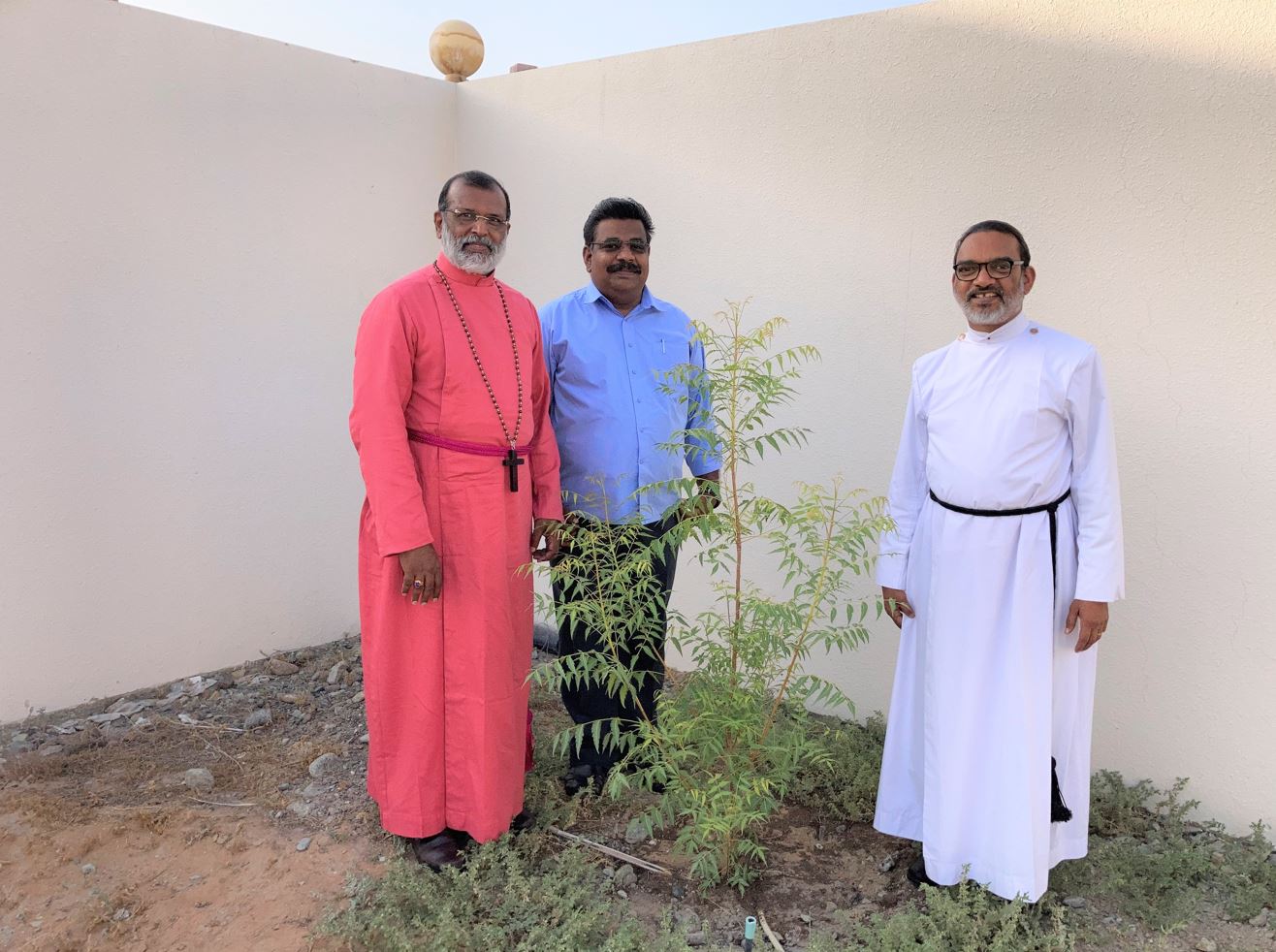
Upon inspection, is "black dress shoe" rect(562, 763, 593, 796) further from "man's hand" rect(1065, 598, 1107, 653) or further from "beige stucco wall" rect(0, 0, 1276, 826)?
"man's hand" rect(1065, 598, 1107, 653)

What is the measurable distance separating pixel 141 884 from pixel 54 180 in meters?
2.57

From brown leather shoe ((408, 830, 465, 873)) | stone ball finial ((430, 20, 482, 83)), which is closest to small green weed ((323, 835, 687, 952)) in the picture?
brown leather shoe ((408, 830, 465, 873))

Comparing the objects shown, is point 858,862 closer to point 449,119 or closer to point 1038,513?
point 1038,513

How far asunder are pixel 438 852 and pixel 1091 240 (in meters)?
2.91

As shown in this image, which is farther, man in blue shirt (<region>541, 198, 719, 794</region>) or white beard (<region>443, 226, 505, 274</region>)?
man in blue shirt (<region>541, 198, 719, 794</region>)

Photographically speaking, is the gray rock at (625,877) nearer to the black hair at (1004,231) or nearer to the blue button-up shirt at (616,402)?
the blue button-up shirt at (616,402)

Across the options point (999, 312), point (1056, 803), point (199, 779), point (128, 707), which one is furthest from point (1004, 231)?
point (128, 707)

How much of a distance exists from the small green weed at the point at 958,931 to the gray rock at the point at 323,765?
1.91 m

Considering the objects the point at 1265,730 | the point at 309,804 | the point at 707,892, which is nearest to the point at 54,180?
the point at 309,804

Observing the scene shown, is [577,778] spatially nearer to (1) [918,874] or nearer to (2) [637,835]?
(2) [637,835]

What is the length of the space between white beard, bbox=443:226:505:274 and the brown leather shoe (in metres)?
1.70

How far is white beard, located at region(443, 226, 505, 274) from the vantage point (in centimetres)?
256

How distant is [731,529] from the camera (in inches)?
101

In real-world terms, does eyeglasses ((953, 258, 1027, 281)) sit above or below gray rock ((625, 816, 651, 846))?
above
